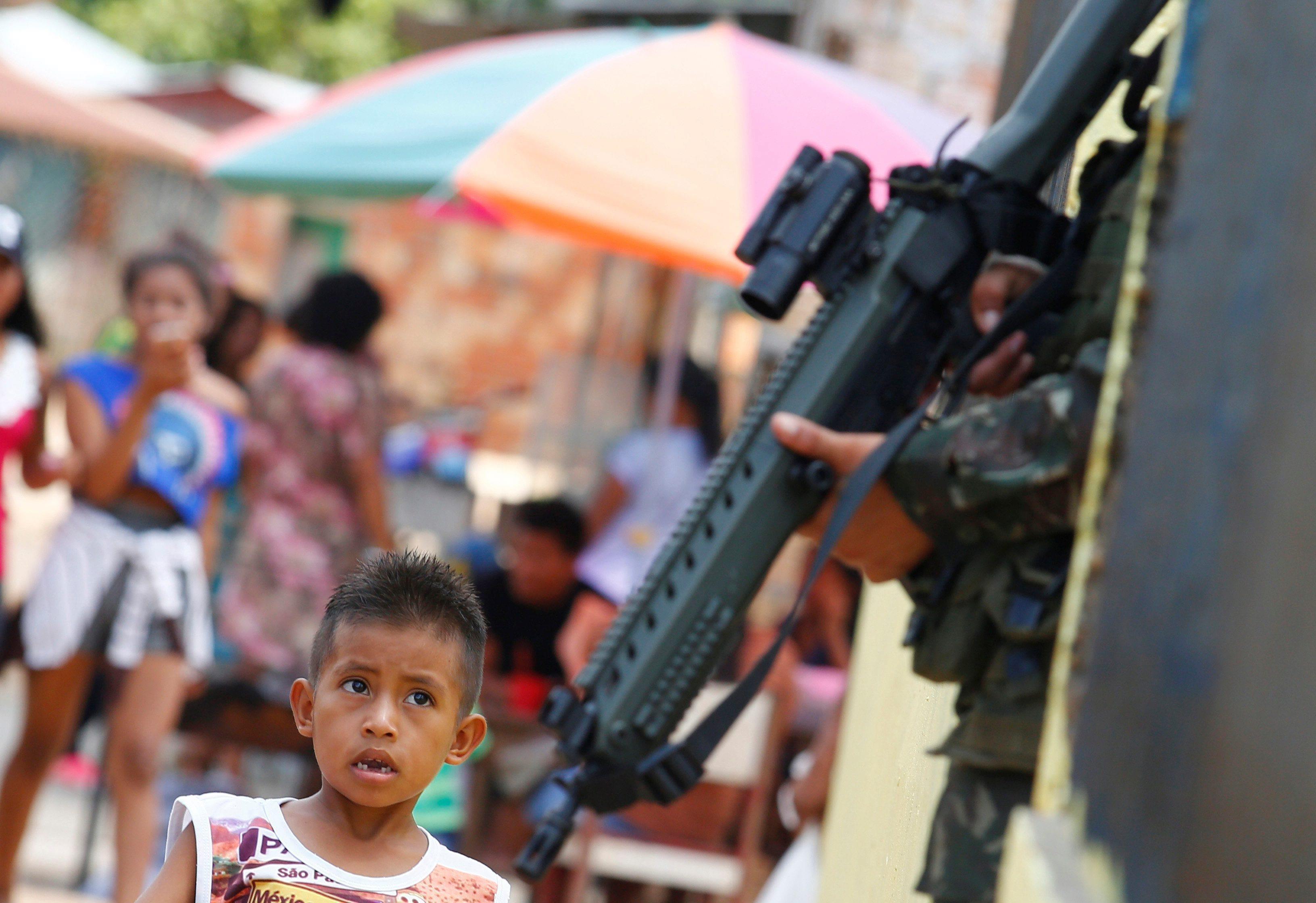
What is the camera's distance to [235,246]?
13070 mm

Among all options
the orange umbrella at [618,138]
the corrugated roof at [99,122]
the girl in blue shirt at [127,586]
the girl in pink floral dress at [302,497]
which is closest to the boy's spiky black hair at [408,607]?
the orange umbrella at [618,138]

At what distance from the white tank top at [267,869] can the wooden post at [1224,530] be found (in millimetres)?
761

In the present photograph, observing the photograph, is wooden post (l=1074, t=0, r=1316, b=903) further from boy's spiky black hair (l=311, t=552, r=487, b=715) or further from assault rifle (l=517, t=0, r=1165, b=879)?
assault rifle (l=517, t=0, r=1165, b=879)

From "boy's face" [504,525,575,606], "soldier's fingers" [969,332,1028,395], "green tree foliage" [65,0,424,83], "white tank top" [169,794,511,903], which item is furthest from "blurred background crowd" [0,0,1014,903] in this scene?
"green tree foliage" [65,0,424,83]

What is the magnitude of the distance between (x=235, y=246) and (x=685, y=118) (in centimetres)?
955

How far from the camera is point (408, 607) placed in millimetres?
1508

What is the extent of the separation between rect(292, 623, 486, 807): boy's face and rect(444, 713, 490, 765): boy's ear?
0.04 metres

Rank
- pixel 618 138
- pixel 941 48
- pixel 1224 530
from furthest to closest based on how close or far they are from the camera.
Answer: pixel 941 48 → pixel 618 138 → pixel 1224 530

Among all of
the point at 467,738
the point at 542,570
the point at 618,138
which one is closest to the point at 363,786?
the point at 467,738

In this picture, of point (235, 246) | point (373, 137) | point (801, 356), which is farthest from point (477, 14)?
point (801, 356)

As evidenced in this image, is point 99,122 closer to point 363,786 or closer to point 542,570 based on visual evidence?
point 542,570

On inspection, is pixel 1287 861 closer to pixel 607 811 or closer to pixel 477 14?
pixel 607 811

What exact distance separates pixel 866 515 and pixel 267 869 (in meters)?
0.85

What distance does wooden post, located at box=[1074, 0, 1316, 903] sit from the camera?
2.02 feet
